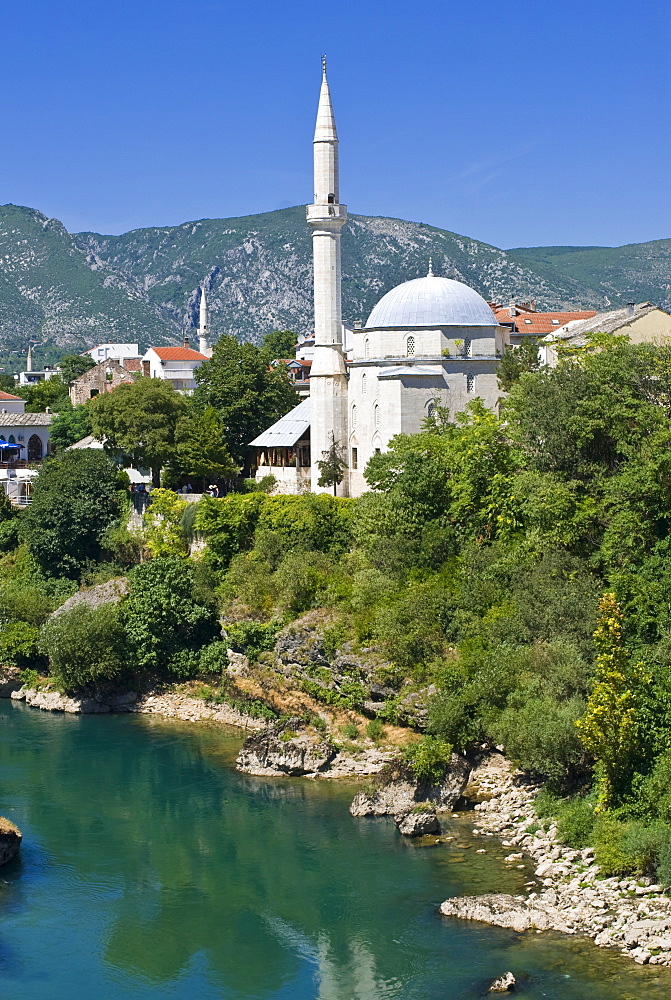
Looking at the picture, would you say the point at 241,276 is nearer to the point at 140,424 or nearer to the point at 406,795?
the point at 140,424

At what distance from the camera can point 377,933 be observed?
2298 centimetres

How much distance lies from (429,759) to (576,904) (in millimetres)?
5973

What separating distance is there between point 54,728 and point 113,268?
147637 mm

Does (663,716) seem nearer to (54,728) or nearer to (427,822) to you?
(427,822)

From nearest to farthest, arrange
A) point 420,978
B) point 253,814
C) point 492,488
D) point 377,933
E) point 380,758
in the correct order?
point 420,978, point 377,933, point 253,814, point 380,758, point 492,488

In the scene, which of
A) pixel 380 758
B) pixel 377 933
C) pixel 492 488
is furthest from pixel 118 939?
pixel 492 488

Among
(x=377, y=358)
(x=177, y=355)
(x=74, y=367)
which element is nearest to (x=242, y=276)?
(x=74, y=367)

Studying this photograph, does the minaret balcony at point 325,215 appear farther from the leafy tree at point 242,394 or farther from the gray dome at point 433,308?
the leafy tree at point 242,394

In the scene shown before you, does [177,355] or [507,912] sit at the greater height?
[177,355]

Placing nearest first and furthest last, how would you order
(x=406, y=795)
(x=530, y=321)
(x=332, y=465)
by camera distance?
1. (x=406, y=795)
2. (x=332, y=465)
3. (x=530, y=321)

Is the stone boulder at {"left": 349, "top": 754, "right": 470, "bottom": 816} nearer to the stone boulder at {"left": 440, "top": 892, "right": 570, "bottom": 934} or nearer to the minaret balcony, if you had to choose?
the stone boulder at {"left": 440, "top": 892, "right": 570, "bottom": 934}

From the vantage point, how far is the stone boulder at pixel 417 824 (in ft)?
87.4

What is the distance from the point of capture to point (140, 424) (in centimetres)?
4916

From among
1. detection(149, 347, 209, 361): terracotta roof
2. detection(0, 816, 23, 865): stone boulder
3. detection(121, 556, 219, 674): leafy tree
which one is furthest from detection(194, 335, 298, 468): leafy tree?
detection(0, 816, 23, 865): stone boulder
